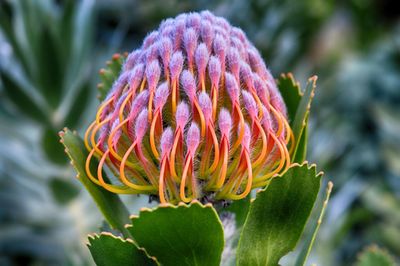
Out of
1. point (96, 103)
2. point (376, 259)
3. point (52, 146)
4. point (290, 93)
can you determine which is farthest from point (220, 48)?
point (96, 103)

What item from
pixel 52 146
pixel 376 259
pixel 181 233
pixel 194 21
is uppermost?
pixel 52 146

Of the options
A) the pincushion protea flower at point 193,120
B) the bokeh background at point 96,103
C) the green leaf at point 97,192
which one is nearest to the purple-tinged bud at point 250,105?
the pincushion protea flower at point 193,120

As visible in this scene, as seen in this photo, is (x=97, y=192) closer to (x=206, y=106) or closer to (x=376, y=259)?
(x=206, y=106)

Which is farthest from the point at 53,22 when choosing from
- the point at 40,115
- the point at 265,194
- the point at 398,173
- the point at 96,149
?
the point at 398,173

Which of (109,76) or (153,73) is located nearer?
(153,73)

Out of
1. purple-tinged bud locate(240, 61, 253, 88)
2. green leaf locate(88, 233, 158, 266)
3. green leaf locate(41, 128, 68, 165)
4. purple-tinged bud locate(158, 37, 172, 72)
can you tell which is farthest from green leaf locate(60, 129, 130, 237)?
green leaf locate(41, 128, 68, 165)

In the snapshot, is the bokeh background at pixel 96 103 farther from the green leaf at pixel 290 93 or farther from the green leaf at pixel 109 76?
the green leaf at pixel 290 93

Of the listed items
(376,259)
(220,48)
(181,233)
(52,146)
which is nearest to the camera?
(181,233)
